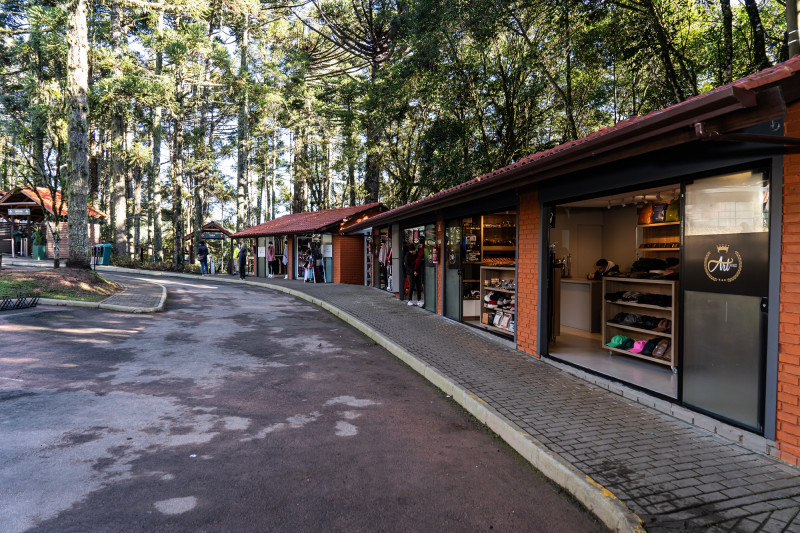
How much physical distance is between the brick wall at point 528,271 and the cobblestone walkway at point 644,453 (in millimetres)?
737

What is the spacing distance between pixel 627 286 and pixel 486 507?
17.5ft

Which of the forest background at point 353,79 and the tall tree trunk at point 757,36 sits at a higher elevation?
the forest background at point 353,79

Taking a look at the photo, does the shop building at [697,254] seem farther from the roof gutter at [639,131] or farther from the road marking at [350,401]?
A: the road marking at [350,401]

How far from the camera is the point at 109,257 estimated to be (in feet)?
95.1

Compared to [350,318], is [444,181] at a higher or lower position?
higher

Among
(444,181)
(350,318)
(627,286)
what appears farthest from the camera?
(444,181)

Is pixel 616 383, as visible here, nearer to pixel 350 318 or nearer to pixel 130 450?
pixel 130 450

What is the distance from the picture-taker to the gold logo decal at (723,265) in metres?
4.19

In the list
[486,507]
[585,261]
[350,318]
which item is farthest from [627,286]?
[350,318]

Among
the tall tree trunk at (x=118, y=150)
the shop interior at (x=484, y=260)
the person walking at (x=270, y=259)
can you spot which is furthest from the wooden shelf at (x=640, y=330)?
the tall tree trunk at (x=118, y=150)

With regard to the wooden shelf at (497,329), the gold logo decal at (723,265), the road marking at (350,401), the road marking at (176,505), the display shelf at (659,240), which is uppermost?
the display shelf at (659,240)

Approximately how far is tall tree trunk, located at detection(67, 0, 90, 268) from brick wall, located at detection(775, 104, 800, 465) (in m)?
16.7

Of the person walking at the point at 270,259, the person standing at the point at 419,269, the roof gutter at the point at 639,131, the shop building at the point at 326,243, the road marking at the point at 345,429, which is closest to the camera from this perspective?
the roof gutter at the point at 639,131

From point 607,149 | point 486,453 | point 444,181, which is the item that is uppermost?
point 444,181
